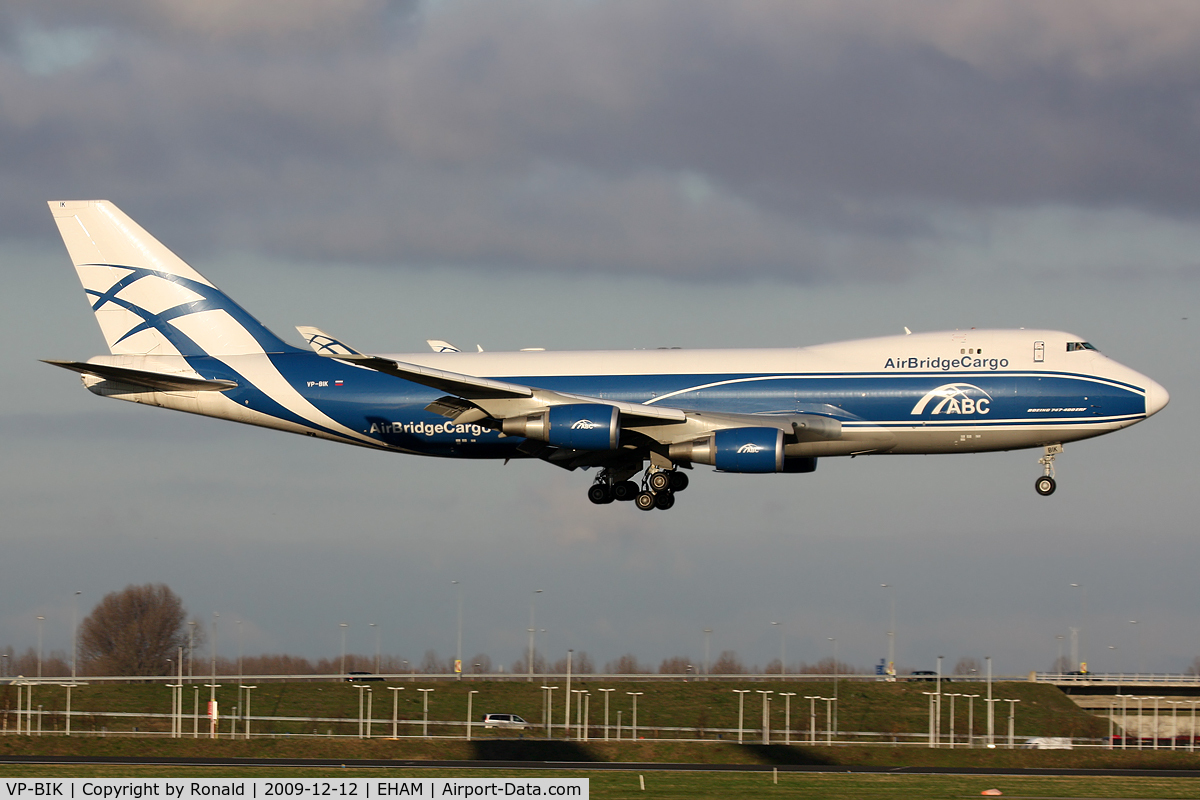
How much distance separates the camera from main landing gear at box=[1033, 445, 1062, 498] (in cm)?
5450

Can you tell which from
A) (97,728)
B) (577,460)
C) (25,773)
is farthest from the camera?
(97,728)

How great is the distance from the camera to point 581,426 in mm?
53094

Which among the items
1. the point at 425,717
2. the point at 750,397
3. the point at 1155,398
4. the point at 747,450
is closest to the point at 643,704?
the point at 425,717

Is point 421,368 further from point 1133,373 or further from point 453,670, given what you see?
point 453,670

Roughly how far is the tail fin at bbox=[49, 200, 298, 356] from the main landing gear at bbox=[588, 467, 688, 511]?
15331mm

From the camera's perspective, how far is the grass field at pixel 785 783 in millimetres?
45281

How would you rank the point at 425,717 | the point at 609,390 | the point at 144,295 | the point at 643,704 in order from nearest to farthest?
the point at 609,390 → the point at 144,295 → the point at 425,717 → the point at 643,704

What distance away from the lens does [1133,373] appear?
54.0 metres

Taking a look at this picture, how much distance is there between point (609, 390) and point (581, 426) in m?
4.00

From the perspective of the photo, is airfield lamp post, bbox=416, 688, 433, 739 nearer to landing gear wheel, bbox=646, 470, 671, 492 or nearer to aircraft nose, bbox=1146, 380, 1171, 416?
landing gear wheel, bbox=646, 470, 671, 492

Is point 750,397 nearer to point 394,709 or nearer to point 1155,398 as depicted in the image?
point 1155,398

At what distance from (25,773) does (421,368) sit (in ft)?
68.1

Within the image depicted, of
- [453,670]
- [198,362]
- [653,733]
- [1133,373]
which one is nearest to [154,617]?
[453,670]

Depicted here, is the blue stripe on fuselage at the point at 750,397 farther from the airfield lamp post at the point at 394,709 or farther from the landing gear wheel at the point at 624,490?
the airfield lamp post at the point at 394,709
